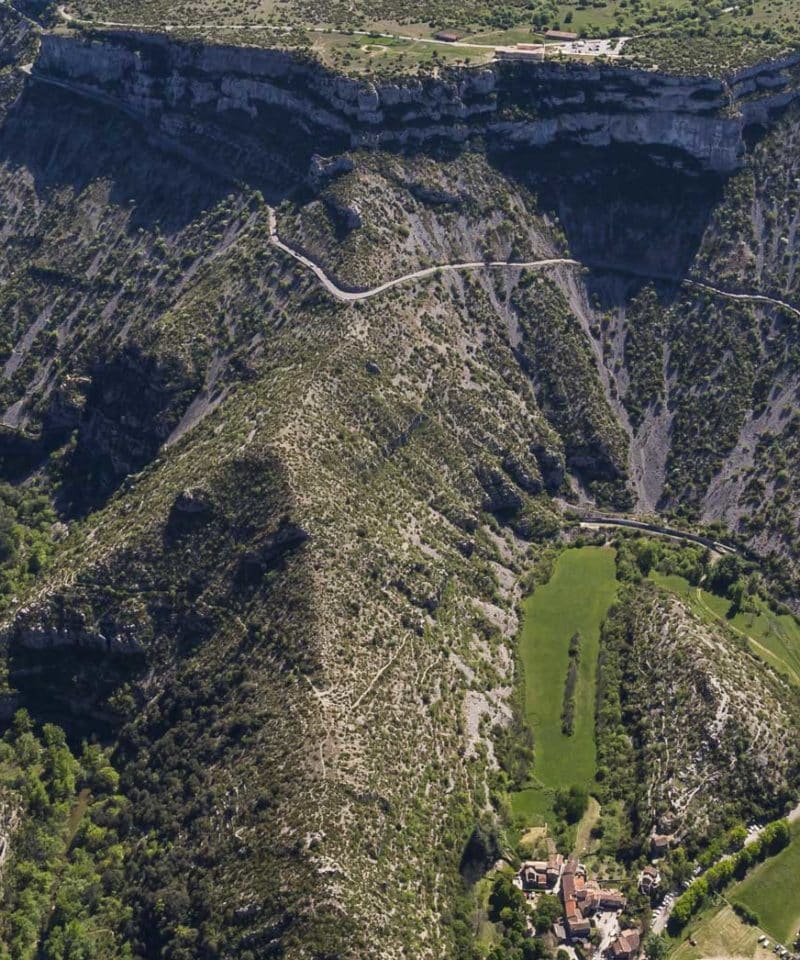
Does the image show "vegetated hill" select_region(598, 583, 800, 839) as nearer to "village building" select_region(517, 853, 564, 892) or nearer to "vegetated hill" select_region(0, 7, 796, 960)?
"vegetated hill" select_region(0, 7, 796, 960)

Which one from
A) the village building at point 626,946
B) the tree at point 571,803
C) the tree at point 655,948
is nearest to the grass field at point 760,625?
the tree at point 571,803

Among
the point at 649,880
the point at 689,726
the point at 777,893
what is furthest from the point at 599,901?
the point at 689,726

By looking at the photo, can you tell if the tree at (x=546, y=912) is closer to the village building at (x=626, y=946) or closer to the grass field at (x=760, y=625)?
the village building at (x=626, y=946)

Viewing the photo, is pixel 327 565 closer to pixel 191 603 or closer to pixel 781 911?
pixel 191 603

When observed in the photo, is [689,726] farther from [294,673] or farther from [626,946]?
[294,673]

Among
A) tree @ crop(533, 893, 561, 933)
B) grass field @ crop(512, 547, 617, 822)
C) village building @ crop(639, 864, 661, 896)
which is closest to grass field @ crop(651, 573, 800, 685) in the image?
grass field @ crop(512, 547, 617, 822)
